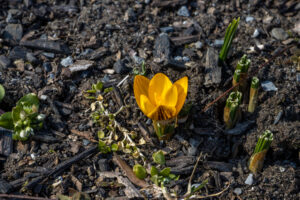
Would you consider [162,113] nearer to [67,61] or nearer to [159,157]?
[159,157]

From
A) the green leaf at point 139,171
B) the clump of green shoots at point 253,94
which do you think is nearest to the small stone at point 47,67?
the green leaf at point 139,171

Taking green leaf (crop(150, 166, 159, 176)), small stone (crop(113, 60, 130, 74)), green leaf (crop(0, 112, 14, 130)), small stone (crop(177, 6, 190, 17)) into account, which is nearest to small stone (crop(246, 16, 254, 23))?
small stone (crop(177, 6, 190, 17))

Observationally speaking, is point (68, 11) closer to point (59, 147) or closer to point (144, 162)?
point (59, 147)

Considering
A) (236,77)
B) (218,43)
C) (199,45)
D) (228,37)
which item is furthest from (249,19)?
(236,77)

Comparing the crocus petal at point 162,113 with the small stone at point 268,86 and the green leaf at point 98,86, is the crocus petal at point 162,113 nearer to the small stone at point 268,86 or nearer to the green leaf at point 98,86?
the green leaf at point 98,86

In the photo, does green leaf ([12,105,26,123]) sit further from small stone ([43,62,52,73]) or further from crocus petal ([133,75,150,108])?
crocus petal ([133,75,150,108])

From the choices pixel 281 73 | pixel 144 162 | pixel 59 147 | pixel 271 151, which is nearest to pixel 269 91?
pixel 281 73

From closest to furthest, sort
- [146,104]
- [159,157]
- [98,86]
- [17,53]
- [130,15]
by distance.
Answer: [146,104] → [159,157] → [98,86] → [17,53] → [130,15]
